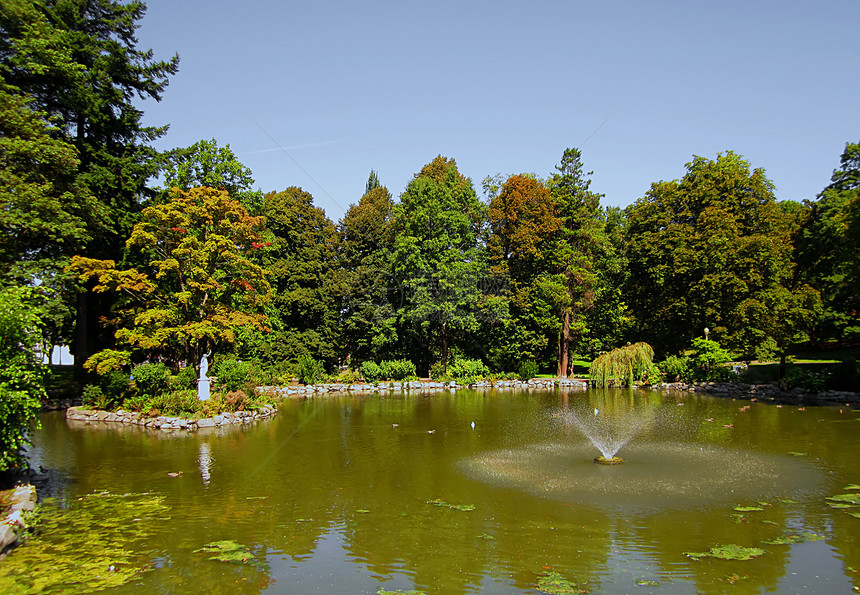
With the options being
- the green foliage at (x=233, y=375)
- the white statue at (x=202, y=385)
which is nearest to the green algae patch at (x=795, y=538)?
the white statue at (x=202, y=385)

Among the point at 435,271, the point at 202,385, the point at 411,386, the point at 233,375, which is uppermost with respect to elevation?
the point at 435,271

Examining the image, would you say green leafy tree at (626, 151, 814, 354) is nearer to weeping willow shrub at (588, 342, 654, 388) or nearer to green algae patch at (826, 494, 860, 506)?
weeping willow shrub at (588, 342, 654, 388)

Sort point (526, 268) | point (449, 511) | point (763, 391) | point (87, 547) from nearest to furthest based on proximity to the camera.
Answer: point (87, 547) → point (449, 511) → point (763, 391) → point (526, 268)

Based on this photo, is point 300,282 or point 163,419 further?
point 300,282

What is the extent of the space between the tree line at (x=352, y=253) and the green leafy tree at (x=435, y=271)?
18 centimetres

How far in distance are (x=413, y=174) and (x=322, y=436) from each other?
38202 millimetres

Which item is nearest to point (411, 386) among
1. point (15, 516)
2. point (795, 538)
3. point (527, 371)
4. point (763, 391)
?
point (527, 371)

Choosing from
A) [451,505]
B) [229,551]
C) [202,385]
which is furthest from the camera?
→ [202,385]

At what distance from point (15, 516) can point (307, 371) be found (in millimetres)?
27406

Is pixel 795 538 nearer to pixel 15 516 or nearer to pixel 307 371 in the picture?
pixel 15 516

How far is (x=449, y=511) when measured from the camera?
11.1 metres

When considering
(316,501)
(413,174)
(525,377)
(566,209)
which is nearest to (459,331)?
(525,377)

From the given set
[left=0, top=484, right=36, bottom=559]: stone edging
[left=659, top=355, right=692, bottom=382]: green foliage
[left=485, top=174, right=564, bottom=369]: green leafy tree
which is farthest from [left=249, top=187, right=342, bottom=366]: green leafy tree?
[left=0, top=484, right=36, bottom=559]: stone edging

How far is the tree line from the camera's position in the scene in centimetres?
2323
